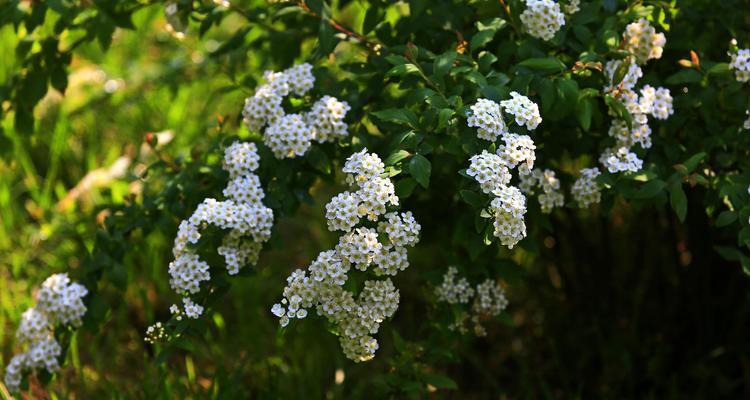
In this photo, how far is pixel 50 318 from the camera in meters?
2.19

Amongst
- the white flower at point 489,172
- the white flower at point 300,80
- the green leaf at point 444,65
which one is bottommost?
the white flower at point 300,80

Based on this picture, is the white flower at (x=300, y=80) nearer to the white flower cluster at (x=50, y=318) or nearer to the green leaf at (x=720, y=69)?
the white flower cluster at (x=50, y=318)

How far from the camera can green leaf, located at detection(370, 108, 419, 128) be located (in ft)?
5.90

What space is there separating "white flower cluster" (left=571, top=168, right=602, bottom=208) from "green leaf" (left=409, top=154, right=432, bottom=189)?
1.50ft

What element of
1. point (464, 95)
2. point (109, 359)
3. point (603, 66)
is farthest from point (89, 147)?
point (603, 66)

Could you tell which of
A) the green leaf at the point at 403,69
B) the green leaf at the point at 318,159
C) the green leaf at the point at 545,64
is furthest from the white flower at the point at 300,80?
the green leaf at the point at 545,64

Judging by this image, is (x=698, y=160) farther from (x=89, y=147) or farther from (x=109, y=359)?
(x=89, y=147)

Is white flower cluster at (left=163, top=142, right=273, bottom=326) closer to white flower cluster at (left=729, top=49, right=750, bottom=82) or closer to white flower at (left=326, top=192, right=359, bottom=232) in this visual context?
white flower at (left=326, top=192, right=359, bottom=232)

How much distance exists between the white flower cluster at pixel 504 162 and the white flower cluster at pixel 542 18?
216 mm

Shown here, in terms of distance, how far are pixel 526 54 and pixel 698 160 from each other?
457 millimetres

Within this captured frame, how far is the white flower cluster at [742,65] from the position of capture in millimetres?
1932

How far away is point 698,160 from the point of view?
1920 mm

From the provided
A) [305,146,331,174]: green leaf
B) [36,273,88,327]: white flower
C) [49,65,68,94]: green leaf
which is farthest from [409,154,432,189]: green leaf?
[49,65,68,94]: green leaf

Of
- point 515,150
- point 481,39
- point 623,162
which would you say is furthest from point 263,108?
point 623,162
